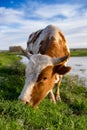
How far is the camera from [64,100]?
11250 millimetres

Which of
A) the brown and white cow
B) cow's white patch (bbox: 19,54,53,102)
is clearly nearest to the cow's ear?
the brown and white cow

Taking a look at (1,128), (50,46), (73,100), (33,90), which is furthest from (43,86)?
(1,128)

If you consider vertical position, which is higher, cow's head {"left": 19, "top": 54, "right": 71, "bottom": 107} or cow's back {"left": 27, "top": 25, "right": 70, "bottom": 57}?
cow's back {"left": 27, "top": 25, "right": 70, "bottom": 57}

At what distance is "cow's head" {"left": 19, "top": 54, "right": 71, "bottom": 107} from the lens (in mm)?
8281

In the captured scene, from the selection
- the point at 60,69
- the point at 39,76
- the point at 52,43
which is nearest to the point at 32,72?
the point at 39,76

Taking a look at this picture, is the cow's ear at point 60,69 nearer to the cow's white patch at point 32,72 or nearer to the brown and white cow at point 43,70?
the brown and white cow at point 43,70

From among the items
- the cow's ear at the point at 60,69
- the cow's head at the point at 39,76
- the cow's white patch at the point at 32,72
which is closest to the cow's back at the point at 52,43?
the cow's ear at the point at 60,69

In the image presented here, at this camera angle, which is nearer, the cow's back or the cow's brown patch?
the cow's brown patch

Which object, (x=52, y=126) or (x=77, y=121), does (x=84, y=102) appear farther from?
(x=52, y=126)

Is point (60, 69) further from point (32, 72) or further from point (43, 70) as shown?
point (32, 72)

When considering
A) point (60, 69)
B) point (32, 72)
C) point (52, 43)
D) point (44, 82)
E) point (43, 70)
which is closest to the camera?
point (32, 72)

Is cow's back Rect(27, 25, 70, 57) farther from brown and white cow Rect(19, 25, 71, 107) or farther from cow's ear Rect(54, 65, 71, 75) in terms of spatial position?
cow's ear Rect(54, 65, 71, 75)

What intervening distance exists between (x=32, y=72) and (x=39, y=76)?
8.9 inches

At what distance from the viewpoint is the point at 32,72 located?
8453 mm
